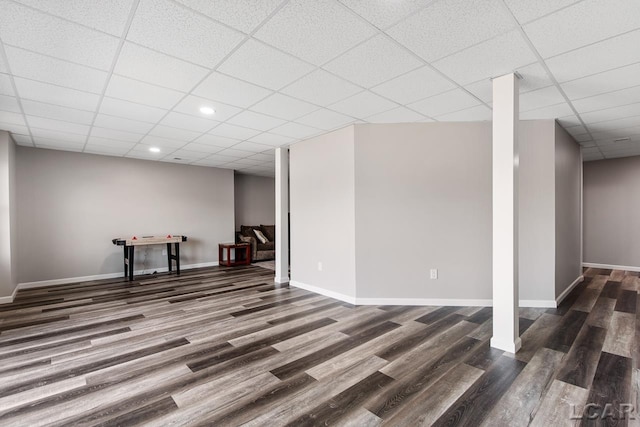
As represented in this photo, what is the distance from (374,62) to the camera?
7.91ft

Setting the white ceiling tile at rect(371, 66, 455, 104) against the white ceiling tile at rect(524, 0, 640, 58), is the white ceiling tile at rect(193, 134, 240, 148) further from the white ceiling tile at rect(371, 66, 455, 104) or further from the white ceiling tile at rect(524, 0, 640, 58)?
the white ceiling tile at rect(524, 0, 640, 58)

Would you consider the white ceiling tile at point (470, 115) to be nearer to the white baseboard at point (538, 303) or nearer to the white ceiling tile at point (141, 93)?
the white baseboard at point (538, 303)

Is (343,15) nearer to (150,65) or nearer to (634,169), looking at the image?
(150,65)

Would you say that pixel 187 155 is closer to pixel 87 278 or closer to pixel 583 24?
pixel 87 278

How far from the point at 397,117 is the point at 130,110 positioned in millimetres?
3203

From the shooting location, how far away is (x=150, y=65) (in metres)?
2.43

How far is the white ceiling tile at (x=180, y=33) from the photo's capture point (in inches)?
71.3

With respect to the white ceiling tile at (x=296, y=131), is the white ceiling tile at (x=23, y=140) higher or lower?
lower

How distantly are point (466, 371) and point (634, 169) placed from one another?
7.14 metres

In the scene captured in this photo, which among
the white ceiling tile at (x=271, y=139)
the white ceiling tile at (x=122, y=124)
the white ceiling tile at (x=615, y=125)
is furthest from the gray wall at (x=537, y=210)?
the white ceiling tile at (x=122, y=124)

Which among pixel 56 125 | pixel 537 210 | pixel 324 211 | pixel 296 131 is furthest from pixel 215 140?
pixel 537 210

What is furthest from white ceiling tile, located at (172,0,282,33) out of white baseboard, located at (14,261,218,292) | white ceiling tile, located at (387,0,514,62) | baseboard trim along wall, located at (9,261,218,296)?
white baseboard, located at (14,261,218,292)

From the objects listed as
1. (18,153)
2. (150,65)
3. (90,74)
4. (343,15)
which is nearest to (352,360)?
(343,15)

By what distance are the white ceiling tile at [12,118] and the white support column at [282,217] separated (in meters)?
3.42
